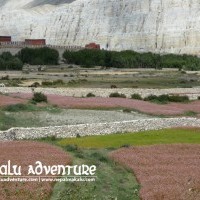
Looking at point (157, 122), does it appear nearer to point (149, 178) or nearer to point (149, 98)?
point (149, 178)

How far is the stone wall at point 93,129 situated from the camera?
121 feet

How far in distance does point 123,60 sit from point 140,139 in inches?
4592

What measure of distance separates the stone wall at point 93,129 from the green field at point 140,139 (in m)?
1.60

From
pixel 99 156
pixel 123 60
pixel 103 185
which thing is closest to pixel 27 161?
pixel 103 185

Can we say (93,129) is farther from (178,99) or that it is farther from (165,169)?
(178,99)

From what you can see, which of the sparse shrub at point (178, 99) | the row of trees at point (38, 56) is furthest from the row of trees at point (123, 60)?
the sparse shrub at point (178, 99)

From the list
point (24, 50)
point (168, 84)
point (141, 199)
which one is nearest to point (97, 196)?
point (141, 199)

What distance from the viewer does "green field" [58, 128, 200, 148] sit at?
33.3 meters

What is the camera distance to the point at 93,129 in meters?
39.6

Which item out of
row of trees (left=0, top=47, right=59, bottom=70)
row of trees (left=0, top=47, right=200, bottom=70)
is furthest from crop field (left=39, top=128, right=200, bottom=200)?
row of trees (left=0, top=47, right=59, bottom=70)

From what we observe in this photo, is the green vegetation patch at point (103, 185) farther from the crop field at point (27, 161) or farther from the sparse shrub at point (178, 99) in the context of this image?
the sparse shrub at point (178, 99)

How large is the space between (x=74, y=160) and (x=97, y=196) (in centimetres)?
579

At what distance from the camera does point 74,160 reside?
25969mm

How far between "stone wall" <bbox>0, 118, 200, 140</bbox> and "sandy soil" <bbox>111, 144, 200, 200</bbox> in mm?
9020
